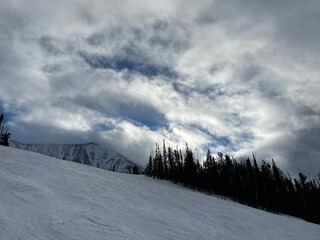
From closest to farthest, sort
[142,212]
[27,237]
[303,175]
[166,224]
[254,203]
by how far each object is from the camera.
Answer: [27,237] → [166,224] → [142,212] → [254,203] → [303,175]

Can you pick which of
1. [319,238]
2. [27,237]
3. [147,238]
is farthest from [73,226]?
[319,238]

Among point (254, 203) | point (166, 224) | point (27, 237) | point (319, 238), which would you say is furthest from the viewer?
point (254, 203)

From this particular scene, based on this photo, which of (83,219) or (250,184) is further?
(250,184)

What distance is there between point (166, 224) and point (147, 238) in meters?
2.47

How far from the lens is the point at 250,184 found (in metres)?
58.6

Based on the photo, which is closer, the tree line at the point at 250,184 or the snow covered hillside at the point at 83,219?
the snow covered hillside at the point at 83,219

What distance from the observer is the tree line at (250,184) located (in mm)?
56062

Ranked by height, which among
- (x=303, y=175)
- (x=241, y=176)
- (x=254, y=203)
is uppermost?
(x=303, y=175)

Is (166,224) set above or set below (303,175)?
below

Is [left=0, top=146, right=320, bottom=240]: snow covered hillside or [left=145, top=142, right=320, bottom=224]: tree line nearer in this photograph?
[left=0, top=146, right=320, bottom=240]: snow covered hillside

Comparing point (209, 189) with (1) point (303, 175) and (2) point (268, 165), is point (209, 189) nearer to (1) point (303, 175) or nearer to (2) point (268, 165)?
(2) point (268, 165)

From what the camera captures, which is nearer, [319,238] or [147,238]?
[147,238]

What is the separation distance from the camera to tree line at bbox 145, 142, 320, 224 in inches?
2207

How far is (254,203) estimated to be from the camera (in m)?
54.0
